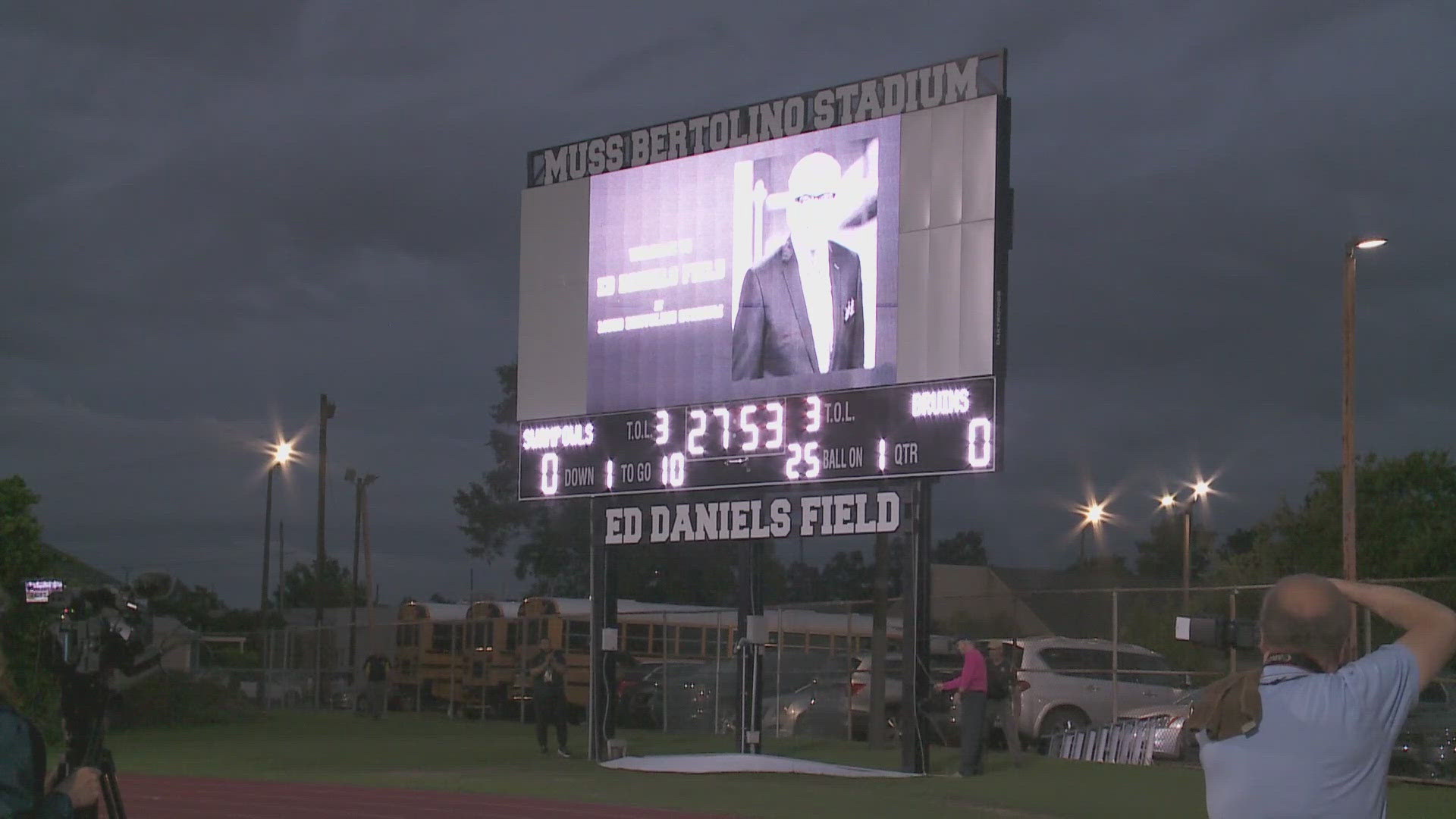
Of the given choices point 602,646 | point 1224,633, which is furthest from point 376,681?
point 1224,633

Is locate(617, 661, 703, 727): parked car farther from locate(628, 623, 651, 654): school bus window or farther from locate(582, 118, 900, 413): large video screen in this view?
locate(582, 118, 900, 413): large video screen

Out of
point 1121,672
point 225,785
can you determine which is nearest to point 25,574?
point 225,785

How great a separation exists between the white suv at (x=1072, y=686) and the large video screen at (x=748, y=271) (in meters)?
6.40

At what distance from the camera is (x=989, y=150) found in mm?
18375

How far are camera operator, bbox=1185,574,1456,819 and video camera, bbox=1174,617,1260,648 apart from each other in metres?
0.37

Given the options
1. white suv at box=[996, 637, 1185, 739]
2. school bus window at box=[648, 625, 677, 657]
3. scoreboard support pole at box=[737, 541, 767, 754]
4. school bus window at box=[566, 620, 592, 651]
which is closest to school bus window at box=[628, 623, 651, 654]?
school bus window at box=[648, 625, 677, 657]

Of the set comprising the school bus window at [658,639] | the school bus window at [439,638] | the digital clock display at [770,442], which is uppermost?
the digital clock display at [770,442]

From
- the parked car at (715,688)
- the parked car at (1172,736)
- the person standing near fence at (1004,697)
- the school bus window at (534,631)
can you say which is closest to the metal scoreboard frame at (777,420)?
the person standing near fence at (1004,697)

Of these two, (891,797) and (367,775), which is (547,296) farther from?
(891,797)

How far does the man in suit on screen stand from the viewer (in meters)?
19.0

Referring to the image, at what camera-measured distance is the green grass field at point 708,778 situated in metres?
16.0

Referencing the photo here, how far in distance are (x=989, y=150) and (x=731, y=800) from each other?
7.77 meters

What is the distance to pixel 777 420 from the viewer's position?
1928 cm

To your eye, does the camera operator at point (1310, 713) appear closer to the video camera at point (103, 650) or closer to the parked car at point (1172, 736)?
the video camera at point (103, 650)
